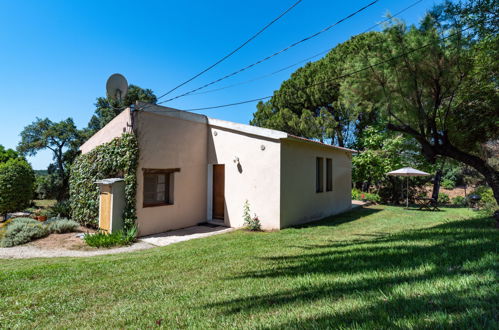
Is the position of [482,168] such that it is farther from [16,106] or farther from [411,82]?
[16,106]

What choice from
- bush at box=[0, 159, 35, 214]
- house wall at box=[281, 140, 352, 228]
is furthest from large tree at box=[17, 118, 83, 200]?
house wall at box=[281, 140, 352, 228]

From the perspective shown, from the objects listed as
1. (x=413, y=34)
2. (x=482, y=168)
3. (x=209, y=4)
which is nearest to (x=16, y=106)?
(x=209, y=4)

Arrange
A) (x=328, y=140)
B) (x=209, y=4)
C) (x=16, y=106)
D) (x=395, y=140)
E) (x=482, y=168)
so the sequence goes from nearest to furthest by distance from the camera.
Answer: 1. (x=482, y=168)
2. (x=209, y=4)
3. (x=16, y=106)
4. (x=395, y=140)
5. (x=328, y=140)

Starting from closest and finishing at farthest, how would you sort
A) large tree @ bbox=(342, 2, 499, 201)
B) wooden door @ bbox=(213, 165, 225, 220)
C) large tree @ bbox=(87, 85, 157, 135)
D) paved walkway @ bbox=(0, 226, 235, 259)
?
large tree @ bbox=(342, 2, 499, 201), paved walkway @ bbox=(0, 226, 235, 259), wooden door @ bbox=(213, 165, 225, 220), large tree @ bbox=(87, 85, 157, 135)

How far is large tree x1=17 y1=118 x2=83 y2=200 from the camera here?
17.5 meters

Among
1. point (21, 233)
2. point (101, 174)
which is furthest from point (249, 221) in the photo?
point (21, 233)

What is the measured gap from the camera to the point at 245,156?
939 cm

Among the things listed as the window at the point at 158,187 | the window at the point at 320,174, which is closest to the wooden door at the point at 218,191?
the window at the point at 158,187

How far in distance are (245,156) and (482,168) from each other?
23.1 feet

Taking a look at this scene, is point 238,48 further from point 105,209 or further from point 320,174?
point 105,209

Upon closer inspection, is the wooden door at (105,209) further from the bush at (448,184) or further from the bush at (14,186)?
the bush at (448,184)

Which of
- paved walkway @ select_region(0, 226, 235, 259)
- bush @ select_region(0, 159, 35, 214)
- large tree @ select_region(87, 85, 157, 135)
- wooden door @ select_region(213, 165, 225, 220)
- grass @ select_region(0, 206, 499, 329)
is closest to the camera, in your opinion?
grass @ select_region(0, 206, 499, 329)

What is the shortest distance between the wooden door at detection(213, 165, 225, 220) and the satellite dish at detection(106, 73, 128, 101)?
14.2 ft

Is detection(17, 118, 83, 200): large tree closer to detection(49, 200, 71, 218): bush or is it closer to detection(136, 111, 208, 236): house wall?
detection(49, 200, 71, 218): bush
